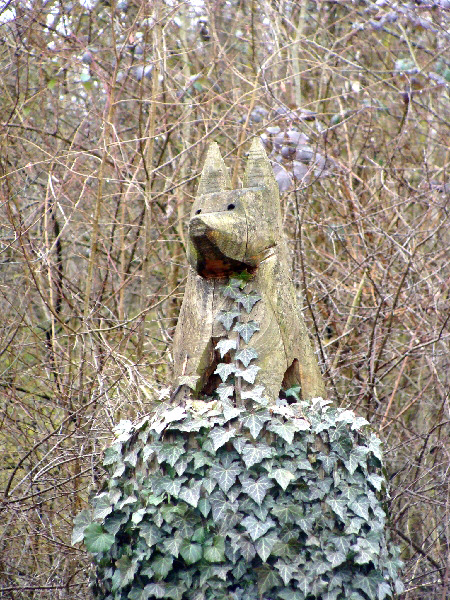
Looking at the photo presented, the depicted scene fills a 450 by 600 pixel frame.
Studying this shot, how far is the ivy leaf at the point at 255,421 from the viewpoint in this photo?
306 centimetres

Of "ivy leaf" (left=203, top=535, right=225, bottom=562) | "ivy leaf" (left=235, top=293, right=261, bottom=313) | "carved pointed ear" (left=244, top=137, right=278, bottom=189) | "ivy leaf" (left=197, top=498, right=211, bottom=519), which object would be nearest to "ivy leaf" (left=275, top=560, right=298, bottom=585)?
"ivy leaf" (left=203, top=535, right=225, bottom=562)

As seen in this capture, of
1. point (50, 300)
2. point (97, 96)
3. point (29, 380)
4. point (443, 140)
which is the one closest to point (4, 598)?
point (29, 380)

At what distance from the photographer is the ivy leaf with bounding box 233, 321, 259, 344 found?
3.23 m

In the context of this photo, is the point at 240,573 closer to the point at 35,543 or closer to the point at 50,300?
the point at 35,543

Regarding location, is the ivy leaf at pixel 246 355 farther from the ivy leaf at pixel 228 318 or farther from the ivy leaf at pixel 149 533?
the ivy leaf at pixel 149 533

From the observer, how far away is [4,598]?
445cm

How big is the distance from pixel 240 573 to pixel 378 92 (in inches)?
197

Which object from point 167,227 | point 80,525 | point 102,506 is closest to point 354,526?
point 102,506

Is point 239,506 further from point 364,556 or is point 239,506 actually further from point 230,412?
point 364,556

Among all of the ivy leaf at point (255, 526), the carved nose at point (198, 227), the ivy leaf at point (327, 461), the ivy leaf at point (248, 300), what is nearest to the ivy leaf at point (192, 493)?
the ivy leaf at point (255, 526)

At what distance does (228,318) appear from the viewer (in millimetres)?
3248

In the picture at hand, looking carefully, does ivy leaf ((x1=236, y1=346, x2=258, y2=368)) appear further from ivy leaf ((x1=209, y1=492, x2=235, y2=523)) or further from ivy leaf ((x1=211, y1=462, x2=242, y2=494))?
ivy leaf ((x1=209, y1=492, x2=235, y2=523))

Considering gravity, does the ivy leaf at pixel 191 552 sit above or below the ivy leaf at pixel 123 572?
above

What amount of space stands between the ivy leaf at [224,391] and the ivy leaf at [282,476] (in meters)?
0.40
